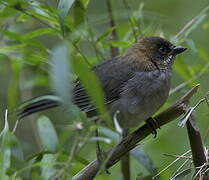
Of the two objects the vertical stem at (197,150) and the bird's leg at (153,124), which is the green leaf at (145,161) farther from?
the bird's leg at (153,124)

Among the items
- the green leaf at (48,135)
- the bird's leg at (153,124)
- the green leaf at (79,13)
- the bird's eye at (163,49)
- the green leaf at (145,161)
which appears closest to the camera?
the green leaf at (48,135)

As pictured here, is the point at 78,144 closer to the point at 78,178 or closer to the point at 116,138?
the point at 116,138

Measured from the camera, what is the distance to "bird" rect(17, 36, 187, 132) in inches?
146

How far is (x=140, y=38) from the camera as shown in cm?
417

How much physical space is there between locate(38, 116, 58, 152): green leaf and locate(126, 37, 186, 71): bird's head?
1.49 metres

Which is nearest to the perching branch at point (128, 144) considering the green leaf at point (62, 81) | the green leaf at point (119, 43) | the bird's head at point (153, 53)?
the green leaf at point (119, 43)

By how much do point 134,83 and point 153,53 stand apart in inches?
17.8

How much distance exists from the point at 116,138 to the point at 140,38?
1935mm

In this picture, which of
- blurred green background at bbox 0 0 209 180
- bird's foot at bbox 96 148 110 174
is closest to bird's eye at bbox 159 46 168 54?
blurred green background at bbox 0 0 209 180

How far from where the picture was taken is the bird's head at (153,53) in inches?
166

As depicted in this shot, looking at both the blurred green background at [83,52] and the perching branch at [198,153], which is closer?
the perching branch at [198,153]

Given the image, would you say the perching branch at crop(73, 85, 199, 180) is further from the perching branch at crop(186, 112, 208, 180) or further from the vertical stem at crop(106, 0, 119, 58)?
the vertical stem at crop(106, 0, 119, 58)

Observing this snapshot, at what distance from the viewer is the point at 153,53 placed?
4.36m

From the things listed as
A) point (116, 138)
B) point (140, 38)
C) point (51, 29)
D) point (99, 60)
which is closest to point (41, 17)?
point (51, 29)
